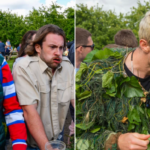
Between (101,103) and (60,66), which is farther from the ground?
(60,66)

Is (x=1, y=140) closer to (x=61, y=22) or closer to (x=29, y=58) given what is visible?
(x=29, y=58)

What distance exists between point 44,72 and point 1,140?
20.3 inches

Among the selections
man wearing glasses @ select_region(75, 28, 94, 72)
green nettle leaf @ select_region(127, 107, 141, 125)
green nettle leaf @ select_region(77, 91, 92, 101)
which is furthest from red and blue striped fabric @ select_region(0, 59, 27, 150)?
man wearing glasses @ select_region(75, 28, 94, 72)

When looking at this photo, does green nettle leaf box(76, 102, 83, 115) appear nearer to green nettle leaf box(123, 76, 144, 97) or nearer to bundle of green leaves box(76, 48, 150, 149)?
bundle of green leaves box(76, 48, 150, 149)

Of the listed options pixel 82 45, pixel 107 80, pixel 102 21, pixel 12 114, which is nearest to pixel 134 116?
pixel 107 80

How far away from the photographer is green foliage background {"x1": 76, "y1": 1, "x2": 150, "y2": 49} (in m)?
13.4

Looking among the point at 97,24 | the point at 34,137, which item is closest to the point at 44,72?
the point at 34,137

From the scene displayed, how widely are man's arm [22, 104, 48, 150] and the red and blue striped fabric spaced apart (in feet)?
0.27

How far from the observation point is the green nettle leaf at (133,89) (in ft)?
3.80

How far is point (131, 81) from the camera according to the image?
1154 millimetres

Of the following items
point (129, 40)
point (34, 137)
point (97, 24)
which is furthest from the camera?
point (97, 24)

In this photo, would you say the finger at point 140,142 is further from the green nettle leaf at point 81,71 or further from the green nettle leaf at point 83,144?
the green nettle leaf at point 81,71

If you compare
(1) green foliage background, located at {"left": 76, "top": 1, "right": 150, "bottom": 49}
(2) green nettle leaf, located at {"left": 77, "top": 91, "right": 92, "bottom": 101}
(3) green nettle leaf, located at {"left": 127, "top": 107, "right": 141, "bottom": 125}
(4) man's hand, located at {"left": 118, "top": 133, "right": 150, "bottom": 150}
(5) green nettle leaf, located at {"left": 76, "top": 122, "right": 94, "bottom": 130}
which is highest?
(1) green foliage background, located at {"left": 76, "top": 1, "right": 150, "bottom": 49}

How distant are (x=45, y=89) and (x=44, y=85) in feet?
0.09
